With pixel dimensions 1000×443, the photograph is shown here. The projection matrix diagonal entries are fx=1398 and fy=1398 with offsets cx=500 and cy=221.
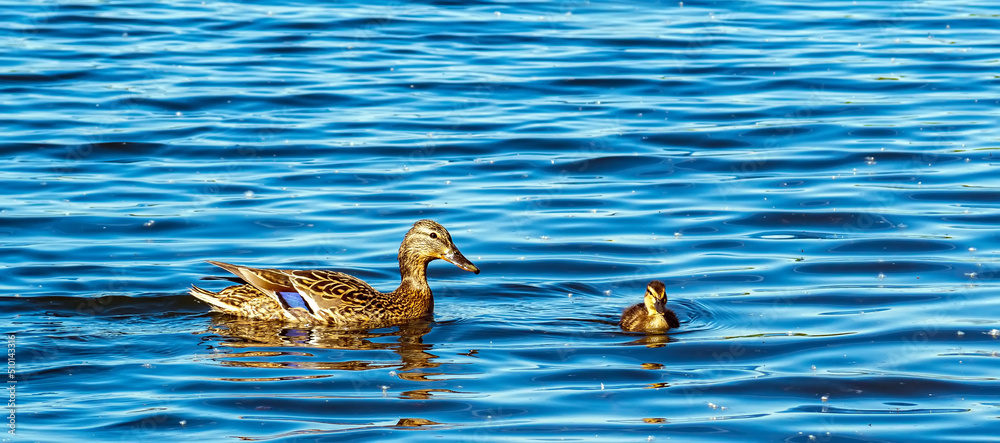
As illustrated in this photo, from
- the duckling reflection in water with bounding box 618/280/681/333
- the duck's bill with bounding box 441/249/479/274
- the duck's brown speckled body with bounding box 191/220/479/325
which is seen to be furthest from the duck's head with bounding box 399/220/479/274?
the duckling reflection in water with bounding box 618/280/681/333

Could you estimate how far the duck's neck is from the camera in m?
11.3

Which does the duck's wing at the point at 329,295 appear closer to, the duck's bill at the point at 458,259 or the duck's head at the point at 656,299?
the duck's bill at the point at 458,259

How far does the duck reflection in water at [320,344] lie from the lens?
376 inches

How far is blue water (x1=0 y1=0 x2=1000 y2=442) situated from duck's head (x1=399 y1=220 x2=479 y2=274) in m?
0.44

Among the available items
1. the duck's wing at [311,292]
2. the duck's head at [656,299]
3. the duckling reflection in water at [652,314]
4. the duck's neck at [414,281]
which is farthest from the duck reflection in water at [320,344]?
the duck's head at [656,299]

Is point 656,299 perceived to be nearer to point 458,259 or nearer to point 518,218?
point 458,259

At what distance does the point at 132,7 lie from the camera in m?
27.0

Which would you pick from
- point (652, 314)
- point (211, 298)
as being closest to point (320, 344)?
point (211, 298)

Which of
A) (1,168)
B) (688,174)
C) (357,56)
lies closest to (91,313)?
(1,168)

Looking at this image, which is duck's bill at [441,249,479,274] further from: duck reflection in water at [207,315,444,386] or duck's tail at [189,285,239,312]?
duck's tail at [189,285,239,312]

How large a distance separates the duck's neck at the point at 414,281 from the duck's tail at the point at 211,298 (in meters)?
1.35

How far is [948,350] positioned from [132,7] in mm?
20462

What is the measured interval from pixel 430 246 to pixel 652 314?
2108mm

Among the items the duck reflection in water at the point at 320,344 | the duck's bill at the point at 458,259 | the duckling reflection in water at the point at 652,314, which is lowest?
the duck reflection in water at the point at 320,344
